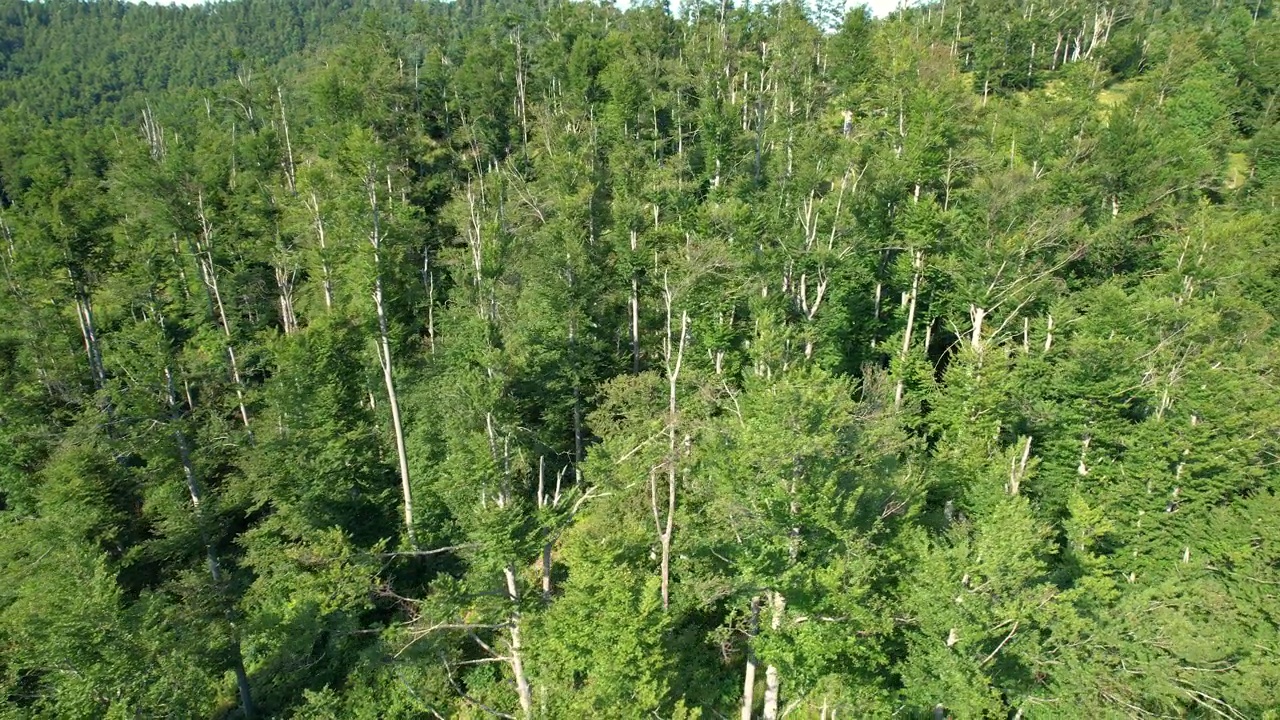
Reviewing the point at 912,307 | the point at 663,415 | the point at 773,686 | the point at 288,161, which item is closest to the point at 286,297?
the point at 288,161

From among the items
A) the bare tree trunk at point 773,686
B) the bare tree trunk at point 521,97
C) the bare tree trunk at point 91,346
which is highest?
the bare tree trunk at point 521,97

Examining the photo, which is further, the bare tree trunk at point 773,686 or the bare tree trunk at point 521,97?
the bare tree trunk at point 521,97

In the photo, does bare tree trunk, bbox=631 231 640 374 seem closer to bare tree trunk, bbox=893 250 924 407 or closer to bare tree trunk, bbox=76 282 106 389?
bare tree trunk, bbox=893 250 924 407

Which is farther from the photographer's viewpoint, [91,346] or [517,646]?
[91,346]

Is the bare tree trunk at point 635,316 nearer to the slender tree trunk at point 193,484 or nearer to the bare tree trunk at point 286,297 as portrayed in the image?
the slender tree trunk at point 193,484

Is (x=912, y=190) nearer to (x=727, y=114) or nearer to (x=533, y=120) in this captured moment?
(x=727, y=114)

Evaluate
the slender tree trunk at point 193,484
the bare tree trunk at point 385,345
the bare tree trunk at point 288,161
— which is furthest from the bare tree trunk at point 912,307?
the bare tree trunk at point 288,161

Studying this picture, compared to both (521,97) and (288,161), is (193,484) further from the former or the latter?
(521,97)

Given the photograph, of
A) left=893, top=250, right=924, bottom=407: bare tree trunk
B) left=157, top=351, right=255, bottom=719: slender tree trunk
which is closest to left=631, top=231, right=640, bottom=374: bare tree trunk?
left=893, top=250, right=924, bottom=407: bare tree trunk
